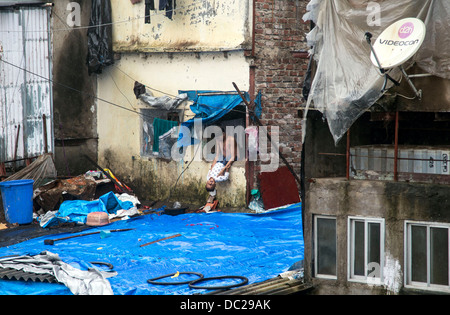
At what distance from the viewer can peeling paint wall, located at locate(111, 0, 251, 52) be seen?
48.3 feet

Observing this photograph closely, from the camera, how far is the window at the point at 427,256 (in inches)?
363

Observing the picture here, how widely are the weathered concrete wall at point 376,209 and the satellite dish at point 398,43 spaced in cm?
188

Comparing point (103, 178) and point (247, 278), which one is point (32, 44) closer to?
point (103, 178)

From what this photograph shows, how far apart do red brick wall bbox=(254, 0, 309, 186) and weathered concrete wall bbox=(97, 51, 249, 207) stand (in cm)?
51

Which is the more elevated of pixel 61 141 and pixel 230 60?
pixel 230 60

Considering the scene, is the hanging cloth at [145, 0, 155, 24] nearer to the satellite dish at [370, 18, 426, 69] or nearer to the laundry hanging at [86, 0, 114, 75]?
the laundry hanging at [86, 0, 114, 75]

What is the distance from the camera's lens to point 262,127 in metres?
14.8

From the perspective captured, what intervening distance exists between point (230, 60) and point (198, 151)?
2.38m

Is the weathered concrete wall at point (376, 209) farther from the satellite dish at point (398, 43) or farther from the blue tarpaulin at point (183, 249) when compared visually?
the satellite dish at point (398, 43)
